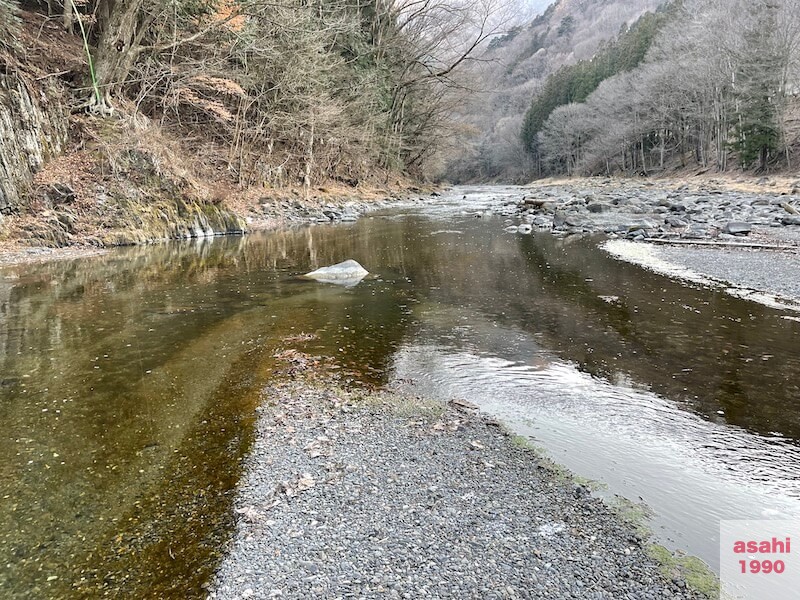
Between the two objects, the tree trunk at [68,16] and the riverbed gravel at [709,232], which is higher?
the tree trunk at [68,16]

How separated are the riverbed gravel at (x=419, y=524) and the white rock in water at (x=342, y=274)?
5.93 metres

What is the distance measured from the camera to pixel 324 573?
7.53 feet

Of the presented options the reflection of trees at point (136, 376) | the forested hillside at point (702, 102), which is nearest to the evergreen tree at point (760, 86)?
the forested hillside at point (702, 102)

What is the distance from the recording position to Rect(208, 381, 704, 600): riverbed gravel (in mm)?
2232

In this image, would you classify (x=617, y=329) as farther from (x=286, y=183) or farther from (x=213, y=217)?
(x=286, y=183)

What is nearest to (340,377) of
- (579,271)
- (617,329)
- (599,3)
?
(617,329)

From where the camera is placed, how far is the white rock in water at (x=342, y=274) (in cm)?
966

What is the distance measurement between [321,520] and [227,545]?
49cm

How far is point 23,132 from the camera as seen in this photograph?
13477mm

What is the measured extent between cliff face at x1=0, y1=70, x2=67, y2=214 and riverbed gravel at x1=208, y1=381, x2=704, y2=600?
13.0m

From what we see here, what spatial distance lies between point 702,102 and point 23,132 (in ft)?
175

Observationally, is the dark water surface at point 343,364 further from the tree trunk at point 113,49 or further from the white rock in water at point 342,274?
the tree trunk at point 113,49

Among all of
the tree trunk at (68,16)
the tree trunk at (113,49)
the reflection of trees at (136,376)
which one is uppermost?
the tree trunk at (68,16)

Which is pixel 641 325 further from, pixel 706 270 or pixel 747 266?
pixel 747 266
